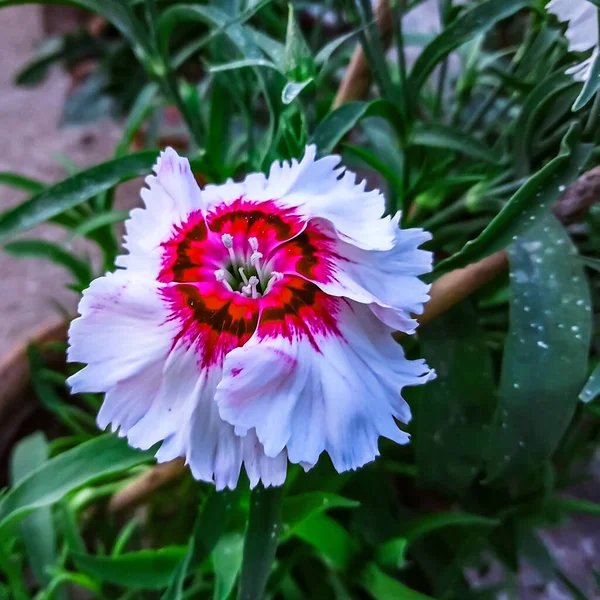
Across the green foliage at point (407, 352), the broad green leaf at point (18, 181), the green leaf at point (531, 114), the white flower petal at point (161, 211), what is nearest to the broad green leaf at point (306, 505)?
the green foliage at point (407, 352)

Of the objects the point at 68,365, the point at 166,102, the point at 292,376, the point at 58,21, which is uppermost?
the point at 58,21

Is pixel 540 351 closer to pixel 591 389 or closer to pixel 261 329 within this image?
pixel 591 389

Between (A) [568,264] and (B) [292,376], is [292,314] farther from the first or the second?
(A) [568,264]

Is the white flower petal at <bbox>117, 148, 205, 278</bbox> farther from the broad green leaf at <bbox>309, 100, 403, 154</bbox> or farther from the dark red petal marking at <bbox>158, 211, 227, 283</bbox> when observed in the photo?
the broad green leaf at <bbox>309, 100, 403, 154</bbox>

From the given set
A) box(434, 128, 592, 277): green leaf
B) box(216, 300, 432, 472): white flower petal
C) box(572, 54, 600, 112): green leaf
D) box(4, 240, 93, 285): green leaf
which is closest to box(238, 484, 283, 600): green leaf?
box(216, 300, 432, 472): white flower petal

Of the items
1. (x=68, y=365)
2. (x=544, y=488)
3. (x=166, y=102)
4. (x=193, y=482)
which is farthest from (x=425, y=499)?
(x=166, y=102)

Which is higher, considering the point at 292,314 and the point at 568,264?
the point at 292,314
